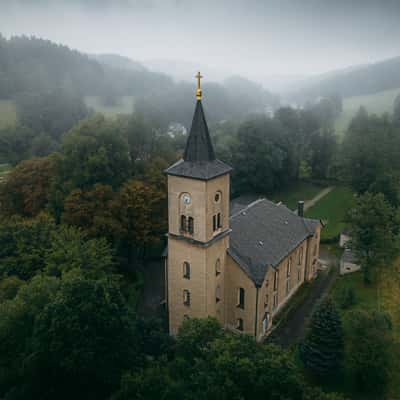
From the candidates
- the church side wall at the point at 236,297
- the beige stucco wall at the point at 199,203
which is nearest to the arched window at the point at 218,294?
the church side wall at the point at 236,297

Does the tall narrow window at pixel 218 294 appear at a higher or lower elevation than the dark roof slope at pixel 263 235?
lower

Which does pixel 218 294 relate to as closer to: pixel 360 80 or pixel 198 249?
pixel 198 249

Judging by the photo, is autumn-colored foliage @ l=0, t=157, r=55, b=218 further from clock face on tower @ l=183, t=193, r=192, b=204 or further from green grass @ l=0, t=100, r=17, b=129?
green grass @ l=0, t=100, r=17, b=129

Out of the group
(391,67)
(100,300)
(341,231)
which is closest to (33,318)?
(100,300)

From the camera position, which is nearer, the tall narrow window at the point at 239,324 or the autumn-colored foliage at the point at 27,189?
the tall narrow window at the point at 239,324

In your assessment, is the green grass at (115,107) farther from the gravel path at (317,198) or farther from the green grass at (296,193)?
the gravel path at (317,198)

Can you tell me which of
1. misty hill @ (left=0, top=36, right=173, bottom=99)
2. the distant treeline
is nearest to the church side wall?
the distant treeline

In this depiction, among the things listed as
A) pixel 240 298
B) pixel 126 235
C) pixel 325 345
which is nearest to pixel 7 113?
pixel 126 235
